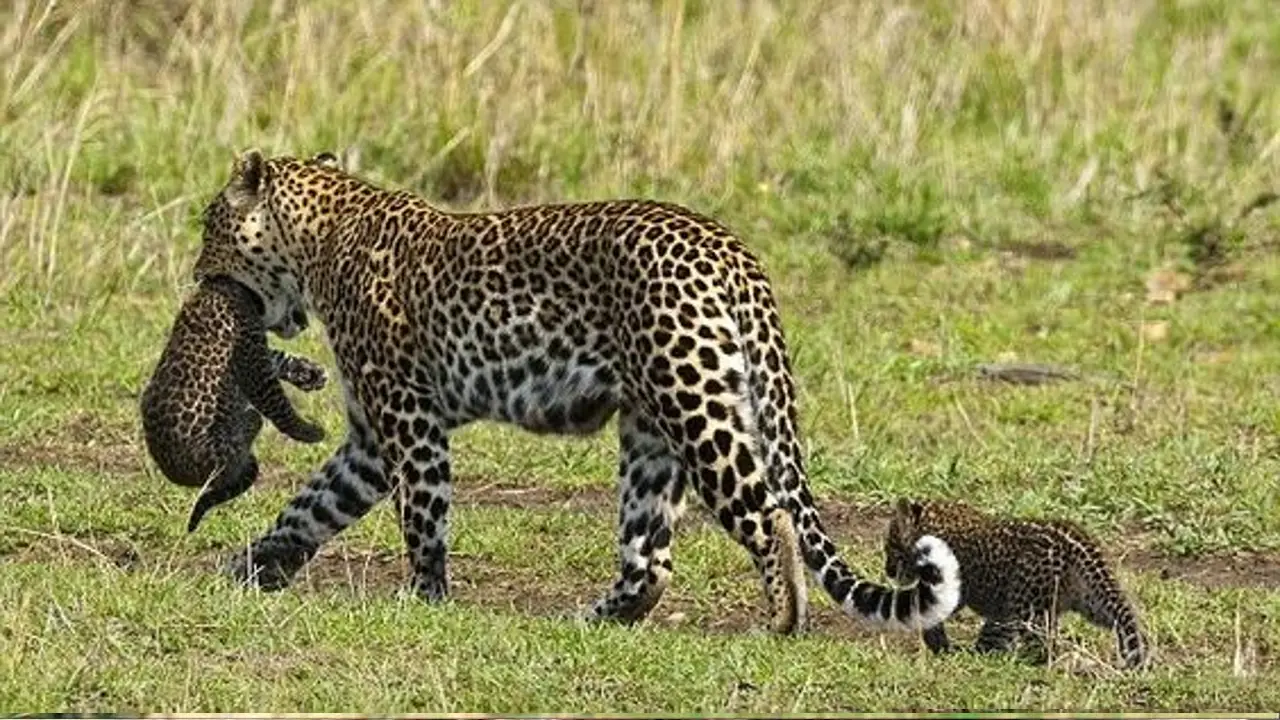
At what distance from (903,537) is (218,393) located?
2341 millimetres

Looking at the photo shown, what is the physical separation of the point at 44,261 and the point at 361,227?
4114 millimetres

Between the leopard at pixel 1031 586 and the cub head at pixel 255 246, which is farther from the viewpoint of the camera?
the cub head at pixel 255 246

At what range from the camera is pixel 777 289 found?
15.0m

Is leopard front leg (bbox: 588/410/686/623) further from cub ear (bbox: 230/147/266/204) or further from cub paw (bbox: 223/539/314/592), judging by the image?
cub ear (bbox: 230/147/266/204)

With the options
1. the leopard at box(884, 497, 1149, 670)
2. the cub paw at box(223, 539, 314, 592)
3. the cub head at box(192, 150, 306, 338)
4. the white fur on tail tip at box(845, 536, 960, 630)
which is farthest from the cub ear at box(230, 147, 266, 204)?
the white fur on tail tip at box(845, 536, 960, 630)

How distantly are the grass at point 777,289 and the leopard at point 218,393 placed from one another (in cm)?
27

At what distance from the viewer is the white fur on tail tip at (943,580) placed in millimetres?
8656

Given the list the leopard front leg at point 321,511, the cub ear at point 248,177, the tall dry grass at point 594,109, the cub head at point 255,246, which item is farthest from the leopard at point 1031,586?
the tall dry grass at point 594,109

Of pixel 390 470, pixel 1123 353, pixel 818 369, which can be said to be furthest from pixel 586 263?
pixel 1123 353

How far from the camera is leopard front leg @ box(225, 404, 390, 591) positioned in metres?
10.1

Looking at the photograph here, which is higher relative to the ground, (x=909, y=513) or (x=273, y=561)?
(x=909, y=513)

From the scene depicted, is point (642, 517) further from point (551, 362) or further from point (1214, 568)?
point (1214, 568)

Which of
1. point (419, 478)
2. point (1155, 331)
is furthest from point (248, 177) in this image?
point (1155, 331)

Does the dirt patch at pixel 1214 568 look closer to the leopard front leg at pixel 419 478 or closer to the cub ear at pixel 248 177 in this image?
the leopard front leg at pixel 419 478
